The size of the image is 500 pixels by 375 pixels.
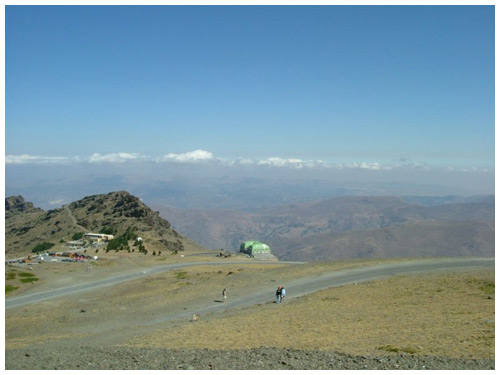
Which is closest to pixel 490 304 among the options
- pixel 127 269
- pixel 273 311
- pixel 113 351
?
pixel 273 311

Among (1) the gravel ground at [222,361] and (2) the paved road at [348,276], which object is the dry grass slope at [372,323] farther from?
(2) the paved road at [348,276]

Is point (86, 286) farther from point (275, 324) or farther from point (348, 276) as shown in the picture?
point (275, 324)

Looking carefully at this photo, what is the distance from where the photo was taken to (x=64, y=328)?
34625 millimetres

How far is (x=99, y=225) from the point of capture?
129m

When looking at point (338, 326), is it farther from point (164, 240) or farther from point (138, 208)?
point (138, 208)

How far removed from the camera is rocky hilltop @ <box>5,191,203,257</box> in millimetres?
115312

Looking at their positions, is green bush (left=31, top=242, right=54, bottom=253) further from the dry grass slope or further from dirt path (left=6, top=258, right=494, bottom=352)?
the dry grass slope

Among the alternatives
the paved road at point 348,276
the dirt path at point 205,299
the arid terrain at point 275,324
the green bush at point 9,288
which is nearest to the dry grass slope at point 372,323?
the arid terrain at point 275,324

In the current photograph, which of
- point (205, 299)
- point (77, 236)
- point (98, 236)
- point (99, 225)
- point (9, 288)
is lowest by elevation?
point (77, 236)

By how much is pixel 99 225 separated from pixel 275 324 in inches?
4365

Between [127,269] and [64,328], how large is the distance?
38814mm

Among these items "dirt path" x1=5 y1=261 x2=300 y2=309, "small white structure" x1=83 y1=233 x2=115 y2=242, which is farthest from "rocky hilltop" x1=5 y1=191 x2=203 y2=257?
"dirt path" x1=5 y1=261 x2=300 y2=309

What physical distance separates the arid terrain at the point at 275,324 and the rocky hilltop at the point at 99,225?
63.1m

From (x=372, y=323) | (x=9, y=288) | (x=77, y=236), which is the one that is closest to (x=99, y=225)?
(x=77, y=236)
